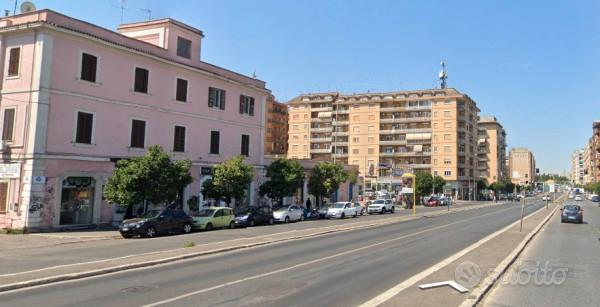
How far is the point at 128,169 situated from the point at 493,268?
20143mm

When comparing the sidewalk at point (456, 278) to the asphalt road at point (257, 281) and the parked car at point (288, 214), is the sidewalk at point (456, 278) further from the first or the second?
the parked car at point (288, 214)

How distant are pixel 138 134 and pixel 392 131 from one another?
87814mm

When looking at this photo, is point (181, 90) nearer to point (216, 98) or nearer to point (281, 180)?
point (216, 98)

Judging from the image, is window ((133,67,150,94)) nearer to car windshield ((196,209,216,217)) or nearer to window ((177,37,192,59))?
window ((177,37,192,59))

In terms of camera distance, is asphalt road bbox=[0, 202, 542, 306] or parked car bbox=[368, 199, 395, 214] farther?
parked car bbox=[368, 199, 395, 214]

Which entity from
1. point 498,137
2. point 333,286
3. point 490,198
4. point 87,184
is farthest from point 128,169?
point 498,137

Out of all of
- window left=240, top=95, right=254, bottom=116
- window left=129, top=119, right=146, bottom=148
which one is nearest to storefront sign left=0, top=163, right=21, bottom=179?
window left=129, top=119, right=146, bottom=148

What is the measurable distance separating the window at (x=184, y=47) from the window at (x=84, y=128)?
29.9 ft

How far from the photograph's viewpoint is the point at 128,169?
27031mm

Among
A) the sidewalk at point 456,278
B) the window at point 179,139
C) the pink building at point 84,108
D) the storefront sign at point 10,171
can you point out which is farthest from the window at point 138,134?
the sidewalk at point 456,278

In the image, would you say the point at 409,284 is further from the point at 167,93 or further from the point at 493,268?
the point at 167,93

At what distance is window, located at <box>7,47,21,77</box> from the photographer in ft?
90.0

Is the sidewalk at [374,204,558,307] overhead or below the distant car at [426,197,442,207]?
below

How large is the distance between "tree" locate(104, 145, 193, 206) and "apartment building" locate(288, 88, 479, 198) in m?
77.0
